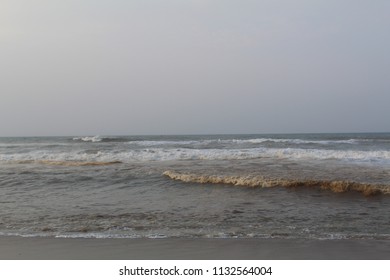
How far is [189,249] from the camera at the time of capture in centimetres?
528

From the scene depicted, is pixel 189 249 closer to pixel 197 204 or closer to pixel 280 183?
pixel 197 204

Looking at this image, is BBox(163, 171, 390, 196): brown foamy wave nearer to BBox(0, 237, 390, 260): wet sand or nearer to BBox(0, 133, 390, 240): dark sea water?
BBox(0, 133, 390, 240): dark sea water

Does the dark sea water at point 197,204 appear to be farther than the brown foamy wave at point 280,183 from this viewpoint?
No

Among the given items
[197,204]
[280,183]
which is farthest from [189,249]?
[280,183]

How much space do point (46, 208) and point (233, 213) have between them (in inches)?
165

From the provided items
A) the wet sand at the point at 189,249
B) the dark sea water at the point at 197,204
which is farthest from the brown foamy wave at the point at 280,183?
the wet sand at the point at 189,249

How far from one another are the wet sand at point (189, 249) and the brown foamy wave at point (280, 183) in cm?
456

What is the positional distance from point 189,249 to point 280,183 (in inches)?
243

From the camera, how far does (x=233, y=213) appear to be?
25.4ft

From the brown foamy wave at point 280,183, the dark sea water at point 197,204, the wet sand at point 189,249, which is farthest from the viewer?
the brown foamy wave at point 280,183

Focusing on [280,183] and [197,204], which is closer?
[197,204]

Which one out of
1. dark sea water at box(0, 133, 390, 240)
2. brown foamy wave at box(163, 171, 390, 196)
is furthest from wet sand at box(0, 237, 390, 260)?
brown foamy wave at box(163, 171, 390, 196)

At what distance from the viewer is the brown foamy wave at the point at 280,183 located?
984cm

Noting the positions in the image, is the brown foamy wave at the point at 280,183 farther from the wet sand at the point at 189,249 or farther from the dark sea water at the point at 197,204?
the wet sand at the point at 189,249
